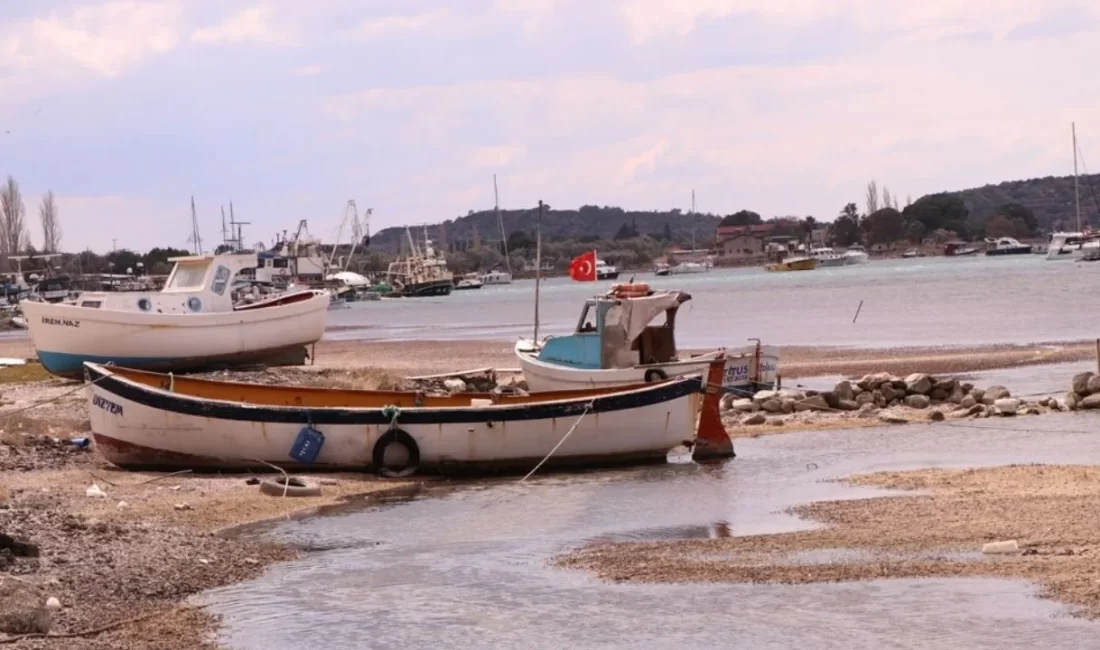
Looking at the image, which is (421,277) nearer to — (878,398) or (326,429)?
(878,398)

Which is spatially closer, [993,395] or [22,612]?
[22,612]

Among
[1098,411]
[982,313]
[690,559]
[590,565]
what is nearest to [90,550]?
[590,565]

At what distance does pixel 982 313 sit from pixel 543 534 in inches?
2151

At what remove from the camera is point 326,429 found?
22.2 meters

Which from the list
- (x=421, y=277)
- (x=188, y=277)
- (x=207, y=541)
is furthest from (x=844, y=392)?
(x=421, y=277)

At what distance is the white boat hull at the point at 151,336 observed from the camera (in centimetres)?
3331

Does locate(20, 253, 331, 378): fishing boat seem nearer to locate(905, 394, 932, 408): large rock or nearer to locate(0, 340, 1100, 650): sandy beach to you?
locate(0, 340, 1100, 650): sandy beach

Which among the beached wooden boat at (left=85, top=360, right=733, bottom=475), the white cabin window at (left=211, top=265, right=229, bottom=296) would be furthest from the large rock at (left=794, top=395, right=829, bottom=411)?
the white cabin window at (left=211, top=265, right=229, bottom=296)

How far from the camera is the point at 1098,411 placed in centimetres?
2791

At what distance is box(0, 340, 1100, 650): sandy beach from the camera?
43.5ft

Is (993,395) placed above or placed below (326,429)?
below

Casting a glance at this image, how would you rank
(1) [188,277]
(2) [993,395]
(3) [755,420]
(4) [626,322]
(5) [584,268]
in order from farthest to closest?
(1) [188,277] → (5) [584,268] → (2) [993,395] → (4) [626,322] → (3) [755,420]

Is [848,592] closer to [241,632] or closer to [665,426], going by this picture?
[241,632]

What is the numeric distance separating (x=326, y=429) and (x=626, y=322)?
336 inches
